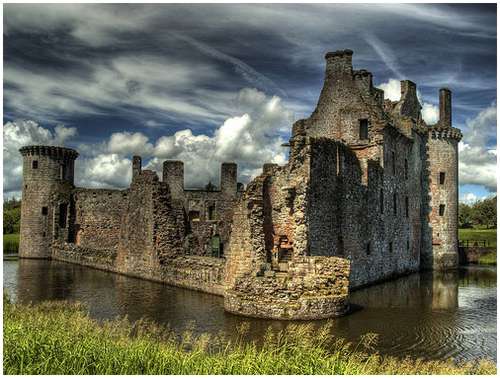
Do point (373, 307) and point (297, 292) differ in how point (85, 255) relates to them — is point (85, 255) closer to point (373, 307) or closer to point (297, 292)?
point (297, 292)

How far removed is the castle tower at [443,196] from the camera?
105 ft

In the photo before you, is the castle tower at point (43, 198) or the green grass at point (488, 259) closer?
the green grass at point (488, 259)

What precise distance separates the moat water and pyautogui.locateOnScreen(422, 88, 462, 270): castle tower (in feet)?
15.7

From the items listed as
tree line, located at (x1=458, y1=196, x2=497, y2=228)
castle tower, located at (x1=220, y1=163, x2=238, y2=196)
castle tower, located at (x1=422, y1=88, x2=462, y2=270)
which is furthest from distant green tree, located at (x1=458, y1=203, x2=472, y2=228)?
castle tower, located at (x1=220, y1=163, x2=238, y2=196)

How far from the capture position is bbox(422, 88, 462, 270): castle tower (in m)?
31.9

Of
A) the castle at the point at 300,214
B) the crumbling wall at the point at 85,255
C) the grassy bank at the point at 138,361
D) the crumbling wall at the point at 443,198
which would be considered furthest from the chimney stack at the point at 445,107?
the grassy bank at the point at 138,361

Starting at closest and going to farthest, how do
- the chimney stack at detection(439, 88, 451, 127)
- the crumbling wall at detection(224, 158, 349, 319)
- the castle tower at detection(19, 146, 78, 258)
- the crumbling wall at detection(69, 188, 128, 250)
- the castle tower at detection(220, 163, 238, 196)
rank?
the crumbling wall at detection(224, 158, 349, 319) → the chimney stack at detection(439, 88, 451, 127) → the castle tower at detection(19, 146, 78, 258) → the crumbling wall at detection(69, 188, 128, 250) → the castle tower at detection(220, 163, 238, 196)

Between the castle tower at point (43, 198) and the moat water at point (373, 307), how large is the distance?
382 inches

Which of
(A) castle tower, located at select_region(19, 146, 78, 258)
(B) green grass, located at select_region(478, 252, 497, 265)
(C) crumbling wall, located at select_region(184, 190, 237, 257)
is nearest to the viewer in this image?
(C) crumbling wall, located at select_region(184, 190, 237, 257)

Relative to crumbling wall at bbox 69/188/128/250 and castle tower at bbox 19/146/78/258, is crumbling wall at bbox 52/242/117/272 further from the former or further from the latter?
crumbling wall at bbox 69/188/128/250

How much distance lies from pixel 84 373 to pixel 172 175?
3106 cm

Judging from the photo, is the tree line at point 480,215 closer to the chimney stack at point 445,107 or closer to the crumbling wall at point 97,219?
the chimney stack at point 445,107

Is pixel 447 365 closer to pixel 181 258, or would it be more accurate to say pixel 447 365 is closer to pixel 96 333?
pixel 96 333

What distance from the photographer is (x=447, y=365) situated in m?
10.0
